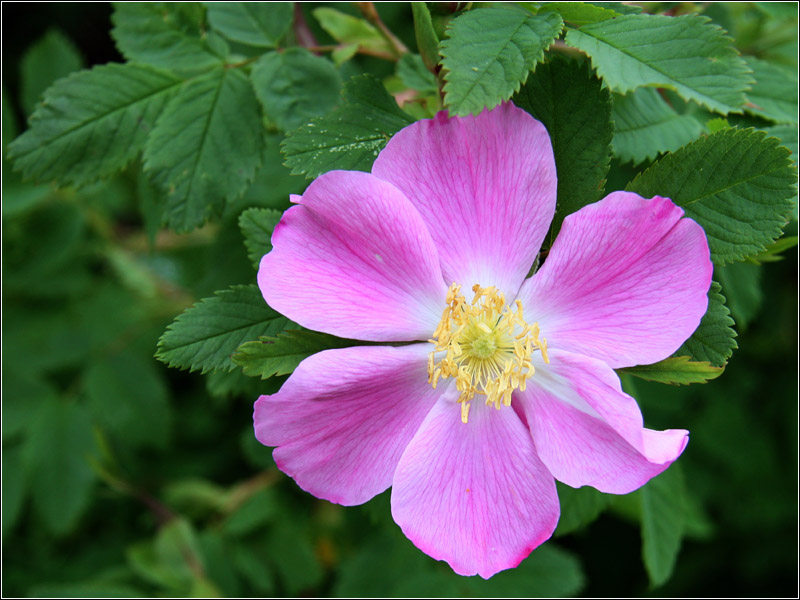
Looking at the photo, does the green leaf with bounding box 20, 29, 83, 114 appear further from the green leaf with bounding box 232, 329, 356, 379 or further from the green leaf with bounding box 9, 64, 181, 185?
the green leaf with bounding box 232, 329, 356, 379

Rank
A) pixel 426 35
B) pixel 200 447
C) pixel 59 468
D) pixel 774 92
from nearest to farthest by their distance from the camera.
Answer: pixel 426 35 < pixel 774 92 < pixel 59 468 < pixel 200 447

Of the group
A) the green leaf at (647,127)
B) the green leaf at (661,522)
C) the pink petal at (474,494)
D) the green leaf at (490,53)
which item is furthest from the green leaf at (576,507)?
the green leaf at (490,53)

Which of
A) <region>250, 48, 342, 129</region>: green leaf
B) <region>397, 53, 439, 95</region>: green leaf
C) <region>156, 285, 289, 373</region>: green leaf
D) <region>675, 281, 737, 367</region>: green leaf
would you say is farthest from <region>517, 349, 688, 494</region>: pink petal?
<region>250, 48, 342, 129</region>: green leaf

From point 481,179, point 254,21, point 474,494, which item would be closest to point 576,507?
point 474,494

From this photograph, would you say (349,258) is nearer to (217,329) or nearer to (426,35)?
(217,329)

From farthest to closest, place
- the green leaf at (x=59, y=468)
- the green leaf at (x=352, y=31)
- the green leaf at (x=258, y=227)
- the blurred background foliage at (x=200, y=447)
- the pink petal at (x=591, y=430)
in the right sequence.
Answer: the green leaf at (x=59, y=468) < the blurred background foliage at (x=200, y=447) < the green leaf at (x=352, y=31) < the green leaf at (x=258, y=227) < the pink petal at (x=591, y=430)

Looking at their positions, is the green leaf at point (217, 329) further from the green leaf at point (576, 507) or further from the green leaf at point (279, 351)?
the green leaf at point (576, 507)
